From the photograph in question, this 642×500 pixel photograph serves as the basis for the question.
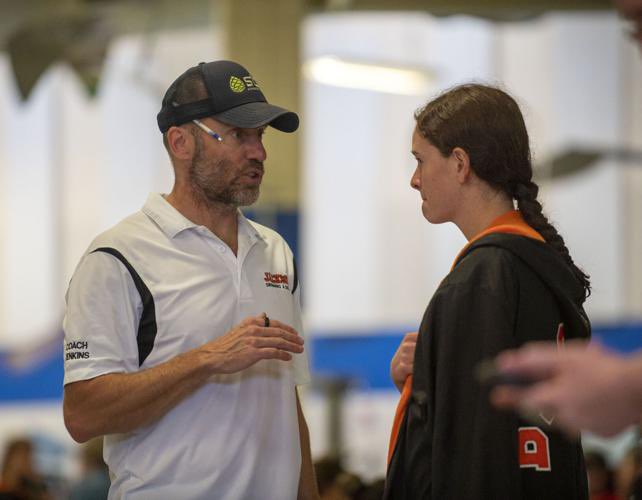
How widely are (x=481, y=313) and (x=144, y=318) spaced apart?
2.44ft

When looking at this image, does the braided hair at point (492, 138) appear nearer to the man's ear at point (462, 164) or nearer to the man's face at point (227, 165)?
the man's ear at point (462, 164)

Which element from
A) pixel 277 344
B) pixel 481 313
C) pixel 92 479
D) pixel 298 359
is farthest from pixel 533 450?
pixel 92 479

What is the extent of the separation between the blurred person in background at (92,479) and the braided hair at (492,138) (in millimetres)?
3705

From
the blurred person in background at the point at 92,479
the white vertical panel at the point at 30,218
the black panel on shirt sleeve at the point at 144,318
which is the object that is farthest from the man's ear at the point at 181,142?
the white vertical panel at the point at 30,218

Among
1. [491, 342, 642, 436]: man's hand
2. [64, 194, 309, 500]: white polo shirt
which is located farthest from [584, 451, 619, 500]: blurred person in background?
[491, 342, 642, 436]: man's hand

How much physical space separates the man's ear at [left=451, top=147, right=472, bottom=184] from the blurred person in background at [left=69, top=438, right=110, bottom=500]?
3.71 m

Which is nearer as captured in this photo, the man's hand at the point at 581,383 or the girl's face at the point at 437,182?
the man's hand at the point at 581,383

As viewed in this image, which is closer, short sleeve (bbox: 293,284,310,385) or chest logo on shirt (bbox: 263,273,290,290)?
chest logo on shirt (bbox: 263,273,290,290)

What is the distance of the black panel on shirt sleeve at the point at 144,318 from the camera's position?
2283 mm

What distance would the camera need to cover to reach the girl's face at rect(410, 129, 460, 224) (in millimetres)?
2252

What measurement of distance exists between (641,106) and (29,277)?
267 inches

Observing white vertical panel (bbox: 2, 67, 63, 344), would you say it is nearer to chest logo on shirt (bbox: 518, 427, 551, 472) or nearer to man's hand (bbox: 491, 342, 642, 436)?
chest logo on shirt (bbox: 518, 427, 551, 472)

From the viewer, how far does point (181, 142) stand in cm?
248

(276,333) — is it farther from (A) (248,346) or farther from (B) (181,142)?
(B) (181,142)
